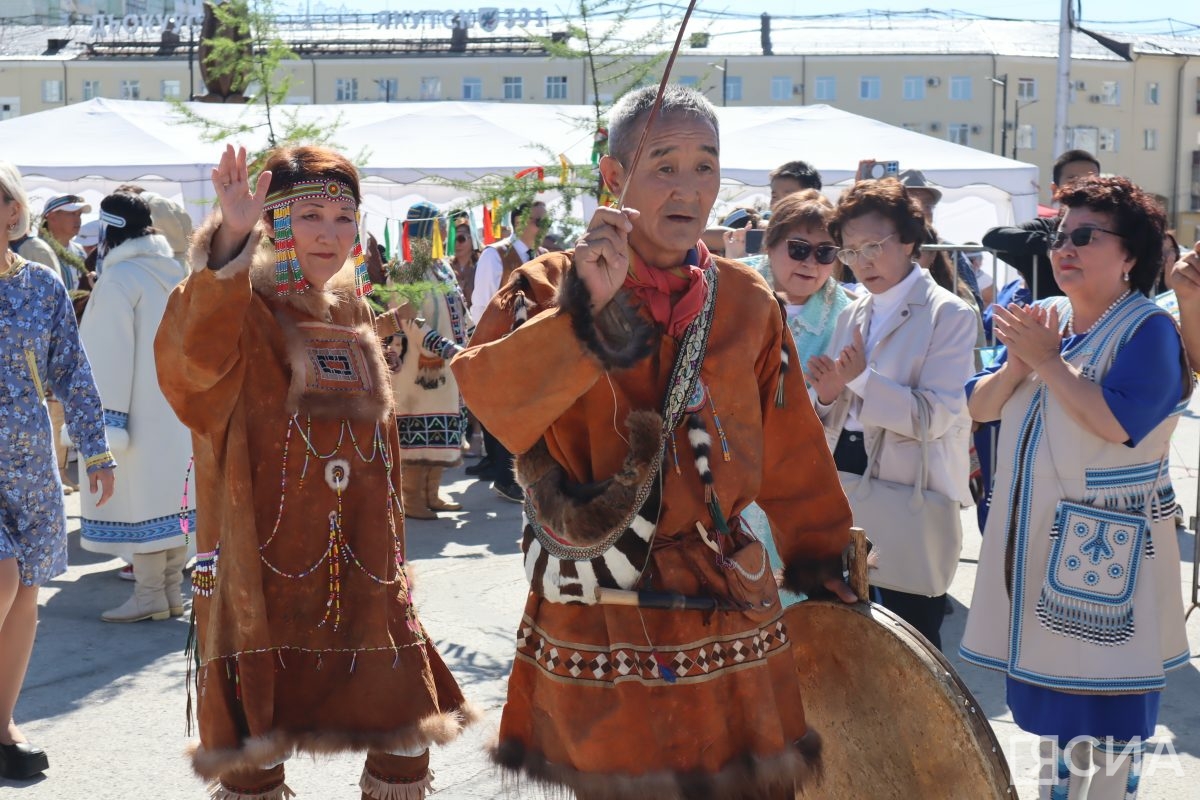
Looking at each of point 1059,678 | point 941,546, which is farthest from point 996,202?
point 1059,678

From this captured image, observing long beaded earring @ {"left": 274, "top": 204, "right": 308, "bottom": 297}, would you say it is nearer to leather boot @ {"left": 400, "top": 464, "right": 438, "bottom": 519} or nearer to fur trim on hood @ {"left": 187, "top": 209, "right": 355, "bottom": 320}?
fur trim on hood @ {"left": 187, "top": 209, "right": 355, "bottom": 320}

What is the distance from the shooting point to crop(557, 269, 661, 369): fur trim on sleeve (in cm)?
234

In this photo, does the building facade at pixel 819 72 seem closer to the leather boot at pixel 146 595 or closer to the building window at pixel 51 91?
the building window at pixel 51 91

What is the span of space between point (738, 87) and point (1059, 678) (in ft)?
210

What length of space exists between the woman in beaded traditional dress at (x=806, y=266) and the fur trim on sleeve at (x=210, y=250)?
206 cm

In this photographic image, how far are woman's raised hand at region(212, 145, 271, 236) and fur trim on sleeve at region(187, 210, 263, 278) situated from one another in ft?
0.12

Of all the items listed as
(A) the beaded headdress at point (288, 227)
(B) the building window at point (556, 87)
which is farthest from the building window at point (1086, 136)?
(A) the beaded headdress at point (288, 227)

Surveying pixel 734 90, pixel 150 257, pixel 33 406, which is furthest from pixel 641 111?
pixel 734 90

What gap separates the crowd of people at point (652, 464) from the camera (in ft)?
8.32

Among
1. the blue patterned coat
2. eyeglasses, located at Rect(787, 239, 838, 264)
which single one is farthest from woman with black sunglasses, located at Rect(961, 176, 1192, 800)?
the blue patterned coat

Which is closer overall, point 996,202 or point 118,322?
point 118,322

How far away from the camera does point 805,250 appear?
15.0 ft

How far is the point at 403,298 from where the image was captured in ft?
24.1

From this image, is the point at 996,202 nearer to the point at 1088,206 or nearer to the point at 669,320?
the point at 1088,206
